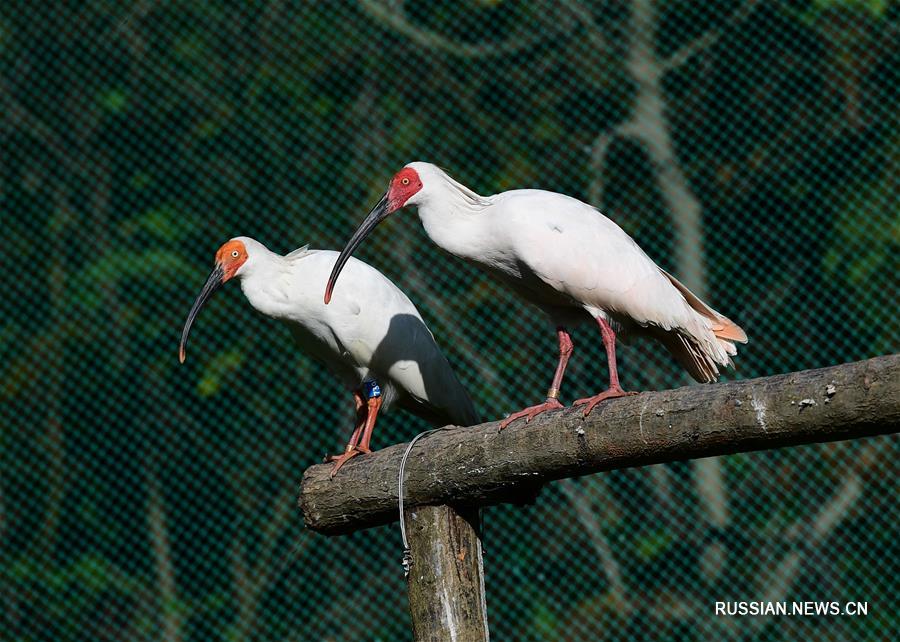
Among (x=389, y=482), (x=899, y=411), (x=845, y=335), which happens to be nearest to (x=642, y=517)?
(x=845, y=335)

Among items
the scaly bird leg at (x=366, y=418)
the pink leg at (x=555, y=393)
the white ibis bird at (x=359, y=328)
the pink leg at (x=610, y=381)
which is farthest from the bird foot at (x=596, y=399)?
the white ibis bird at (x=359, y=328)

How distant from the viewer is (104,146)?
22.4ft

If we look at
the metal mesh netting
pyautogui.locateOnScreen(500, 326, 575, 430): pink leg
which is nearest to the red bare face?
pyautogui.locateOnScreen(500, 326, 575, 430): pink leg

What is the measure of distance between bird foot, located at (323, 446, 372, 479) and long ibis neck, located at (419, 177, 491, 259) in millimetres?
557

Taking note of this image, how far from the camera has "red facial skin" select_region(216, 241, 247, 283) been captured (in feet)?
11.7

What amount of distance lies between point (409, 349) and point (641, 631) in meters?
2.83

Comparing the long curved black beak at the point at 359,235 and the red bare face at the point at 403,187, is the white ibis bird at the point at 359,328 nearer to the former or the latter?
the long curved black beak at the point at 359,235

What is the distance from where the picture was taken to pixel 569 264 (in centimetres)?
290

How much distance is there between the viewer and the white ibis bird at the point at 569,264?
114 inches

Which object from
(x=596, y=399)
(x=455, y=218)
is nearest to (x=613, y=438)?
(x=596, y=399)

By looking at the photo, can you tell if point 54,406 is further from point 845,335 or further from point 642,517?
point 845,335

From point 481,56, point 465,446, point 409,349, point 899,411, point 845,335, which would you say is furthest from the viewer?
point 481,56

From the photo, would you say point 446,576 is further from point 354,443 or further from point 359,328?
point 359,328

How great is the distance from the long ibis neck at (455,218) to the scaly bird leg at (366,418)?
0.59m
